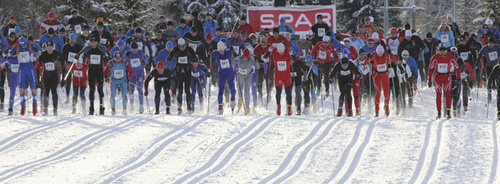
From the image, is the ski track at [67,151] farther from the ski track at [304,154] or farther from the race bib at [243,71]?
the ski track at [304,154]

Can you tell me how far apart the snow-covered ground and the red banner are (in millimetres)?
8312

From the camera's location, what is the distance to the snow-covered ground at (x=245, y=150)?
32.7 ft

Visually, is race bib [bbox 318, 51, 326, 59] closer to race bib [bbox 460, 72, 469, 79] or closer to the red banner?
race bib [bbox 460, 72, 469, 79]

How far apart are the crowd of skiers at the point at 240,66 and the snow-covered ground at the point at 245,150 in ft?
3.52

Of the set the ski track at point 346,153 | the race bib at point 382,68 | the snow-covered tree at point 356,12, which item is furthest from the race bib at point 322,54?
the snow-covered tree at point 356,12

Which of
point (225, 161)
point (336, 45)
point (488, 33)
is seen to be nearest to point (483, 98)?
point (488, 33)

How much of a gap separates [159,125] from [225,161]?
2.96m

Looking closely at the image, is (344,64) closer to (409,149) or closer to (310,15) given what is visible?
(409,149)

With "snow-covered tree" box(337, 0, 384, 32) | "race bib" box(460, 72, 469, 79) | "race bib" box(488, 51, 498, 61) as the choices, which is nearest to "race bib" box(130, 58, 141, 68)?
"race bib" box(460, 72, 469, 79)

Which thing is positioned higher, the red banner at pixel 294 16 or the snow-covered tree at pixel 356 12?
the snow-covered tree at pixel 356 12

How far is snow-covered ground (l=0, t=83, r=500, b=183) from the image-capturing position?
9953 mm

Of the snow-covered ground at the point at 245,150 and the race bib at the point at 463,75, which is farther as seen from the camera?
the race bib at the point at 463,75

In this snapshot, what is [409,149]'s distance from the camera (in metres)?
11.4

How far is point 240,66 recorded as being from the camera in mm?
15555
